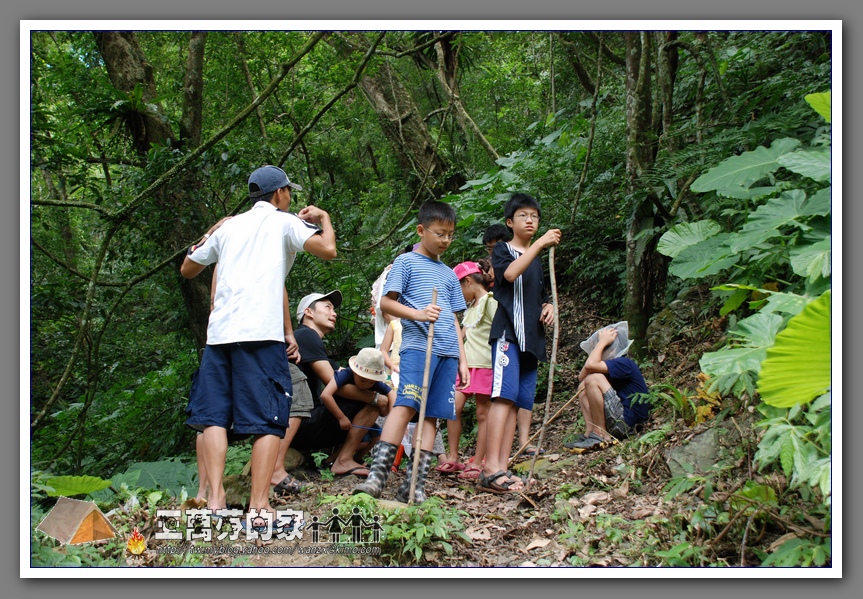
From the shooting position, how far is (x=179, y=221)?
617cm

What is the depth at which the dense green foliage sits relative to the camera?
3.45m

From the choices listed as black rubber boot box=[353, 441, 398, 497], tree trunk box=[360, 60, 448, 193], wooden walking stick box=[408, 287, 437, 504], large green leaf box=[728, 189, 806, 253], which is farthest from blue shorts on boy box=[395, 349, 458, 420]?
tree trunk box=[360, 60, 448, 193]

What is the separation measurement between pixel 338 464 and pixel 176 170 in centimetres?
276

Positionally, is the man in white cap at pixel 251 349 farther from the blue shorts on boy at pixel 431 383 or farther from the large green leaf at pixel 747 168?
the large green leaf at pixel 747 168

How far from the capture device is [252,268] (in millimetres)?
3342

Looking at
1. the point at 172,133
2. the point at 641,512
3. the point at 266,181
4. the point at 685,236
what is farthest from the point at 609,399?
the point at 172,133

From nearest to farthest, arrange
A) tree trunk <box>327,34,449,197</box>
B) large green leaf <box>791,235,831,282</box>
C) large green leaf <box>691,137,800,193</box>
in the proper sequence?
large green leaf <box>791,235,831,282</box> < large green leaf <box>691,137,800,193</box> < tree trunk <box>327,34,449,197</box>

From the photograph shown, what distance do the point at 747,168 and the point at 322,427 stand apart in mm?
3049

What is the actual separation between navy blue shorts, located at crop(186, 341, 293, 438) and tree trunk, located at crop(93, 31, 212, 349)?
324 centimetres

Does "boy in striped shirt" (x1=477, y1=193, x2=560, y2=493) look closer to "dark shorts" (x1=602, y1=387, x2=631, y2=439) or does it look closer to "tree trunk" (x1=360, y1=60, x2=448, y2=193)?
"dark shorts" (x1=602, y1=387, x2=631, y2=439)

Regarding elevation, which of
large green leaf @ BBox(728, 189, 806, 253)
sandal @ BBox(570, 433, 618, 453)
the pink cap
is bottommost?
sandal @ BBox(570, 433, 618, 453)

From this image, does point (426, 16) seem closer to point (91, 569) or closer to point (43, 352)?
point (91, 569)

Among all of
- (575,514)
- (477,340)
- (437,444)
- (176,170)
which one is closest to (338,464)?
(437,444)

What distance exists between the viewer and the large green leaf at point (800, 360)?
7.78ft
